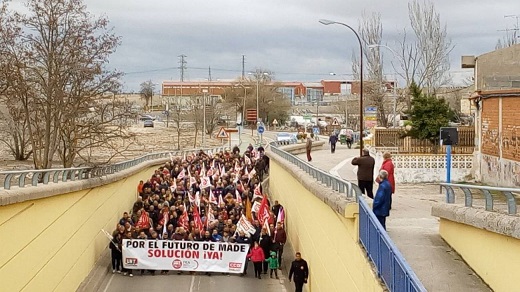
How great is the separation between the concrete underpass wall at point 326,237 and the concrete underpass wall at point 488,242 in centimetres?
147

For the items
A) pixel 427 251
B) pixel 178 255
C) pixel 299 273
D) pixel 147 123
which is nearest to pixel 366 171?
pixel 299 273

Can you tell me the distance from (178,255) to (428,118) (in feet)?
49.7

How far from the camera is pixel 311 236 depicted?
18.2 meters

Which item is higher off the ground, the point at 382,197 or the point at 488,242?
the point at 382,197

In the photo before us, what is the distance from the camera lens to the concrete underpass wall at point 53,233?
13969 mm

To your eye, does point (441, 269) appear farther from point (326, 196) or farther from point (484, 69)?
point (484, 69)

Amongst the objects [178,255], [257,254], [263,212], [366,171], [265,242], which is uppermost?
[366,171]

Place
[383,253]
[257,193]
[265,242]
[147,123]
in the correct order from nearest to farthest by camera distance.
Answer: [383,253]
[265,242]
[257,193]
[147,123]

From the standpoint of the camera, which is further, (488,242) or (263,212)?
(263,212)

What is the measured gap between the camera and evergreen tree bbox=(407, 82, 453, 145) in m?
32.7

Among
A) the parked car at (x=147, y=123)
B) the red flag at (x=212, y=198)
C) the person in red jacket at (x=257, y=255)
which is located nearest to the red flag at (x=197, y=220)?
the person in red jacket at (x=257, y=255)

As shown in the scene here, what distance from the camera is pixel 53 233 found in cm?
1698

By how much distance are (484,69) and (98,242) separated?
57.7 ft

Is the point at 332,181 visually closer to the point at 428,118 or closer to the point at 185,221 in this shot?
the point at 185,221
